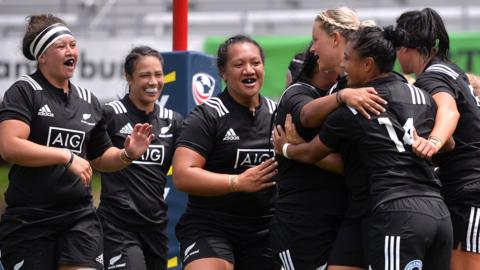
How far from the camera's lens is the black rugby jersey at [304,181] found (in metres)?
5.03

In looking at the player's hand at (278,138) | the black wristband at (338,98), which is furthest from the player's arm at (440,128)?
the player's hand at (278,138)

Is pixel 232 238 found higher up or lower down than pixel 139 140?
lower down

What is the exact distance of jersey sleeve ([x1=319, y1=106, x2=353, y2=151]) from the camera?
180 inches

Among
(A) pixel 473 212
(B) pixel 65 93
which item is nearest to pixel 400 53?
(A) pixel 473 212

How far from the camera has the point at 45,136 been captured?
5.29 m

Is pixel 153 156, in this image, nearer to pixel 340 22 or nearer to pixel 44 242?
pixel 44 242

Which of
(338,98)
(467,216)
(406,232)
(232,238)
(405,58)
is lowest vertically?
(232,238)

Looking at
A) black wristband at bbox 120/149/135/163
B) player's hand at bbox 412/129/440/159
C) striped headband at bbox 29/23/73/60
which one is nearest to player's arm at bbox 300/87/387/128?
player's hand at bbox 412/129/440/159

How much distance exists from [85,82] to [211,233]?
741cm

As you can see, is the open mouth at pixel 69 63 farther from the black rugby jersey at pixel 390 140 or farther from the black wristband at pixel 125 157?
the black rugby jersey at pixel 390 140

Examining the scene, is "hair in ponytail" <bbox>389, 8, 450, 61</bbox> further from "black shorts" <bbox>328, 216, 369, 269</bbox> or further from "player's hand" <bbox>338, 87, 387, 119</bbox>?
"black shorts" <bbox>328, 216, 369, 269</bbox>

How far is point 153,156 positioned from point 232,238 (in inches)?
44.3

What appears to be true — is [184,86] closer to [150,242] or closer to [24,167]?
[150,242]

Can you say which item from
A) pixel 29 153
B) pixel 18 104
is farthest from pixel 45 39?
pixel 29 153
